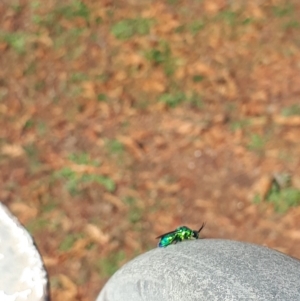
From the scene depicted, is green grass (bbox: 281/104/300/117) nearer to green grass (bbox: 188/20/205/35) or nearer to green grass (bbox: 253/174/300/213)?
green grass (bbox: 253/174/300/213)

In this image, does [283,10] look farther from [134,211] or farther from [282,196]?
[134,211]

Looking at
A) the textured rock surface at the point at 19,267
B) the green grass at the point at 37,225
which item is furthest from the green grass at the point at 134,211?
the textured rock surface at the point at 19,267

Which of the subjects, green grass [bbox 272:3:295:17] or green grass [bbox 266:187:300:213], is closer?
green grass [bbox 266:187:300:213]

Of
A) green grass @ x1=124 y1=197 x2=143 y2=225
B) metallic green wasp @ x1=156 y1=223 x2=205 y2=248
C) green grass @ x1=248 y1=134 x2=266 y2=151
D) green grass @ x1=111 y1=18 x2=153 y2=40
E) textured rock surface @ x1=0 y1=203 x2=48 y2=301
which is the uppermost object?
metallic green wasp @ x1=156 y1=223 x2=205 y2=248

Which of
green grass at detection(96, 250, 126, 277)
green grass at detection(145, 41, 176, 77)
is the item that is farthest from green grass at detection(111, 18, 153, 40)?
green grass at detection(96, 250, 126, 277)

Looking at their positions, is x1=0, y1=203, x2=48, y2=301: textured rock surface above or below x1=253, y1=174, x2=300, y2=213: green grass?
above

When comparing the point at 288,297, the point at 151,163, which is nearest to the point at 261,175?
the point at 151,163

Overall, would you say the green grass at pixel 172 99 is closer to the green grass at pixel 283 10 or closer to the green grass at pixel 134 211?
the green grass at pixel 134 211

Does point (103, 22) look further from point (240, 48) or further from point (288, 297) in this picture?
point (288, 297)
